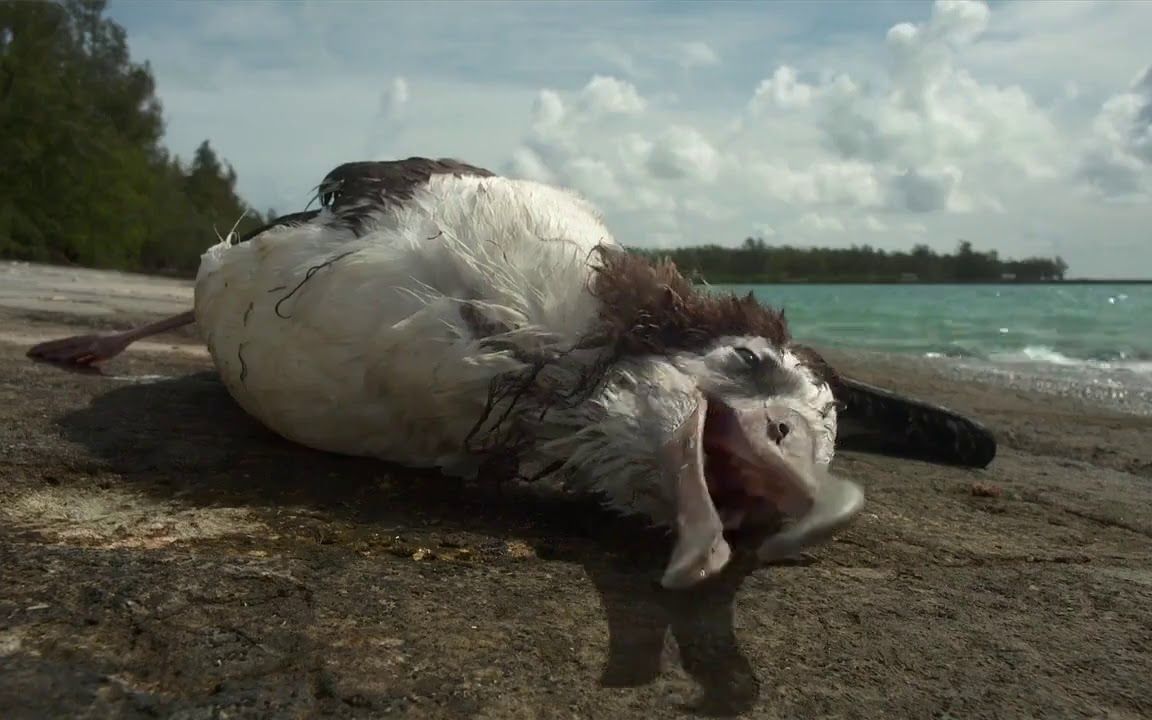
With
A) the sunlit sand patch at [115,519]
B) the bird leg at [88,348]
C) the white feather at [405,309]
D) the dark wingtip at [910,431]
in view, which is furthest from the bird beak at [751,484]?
the bird leg at [88,348]

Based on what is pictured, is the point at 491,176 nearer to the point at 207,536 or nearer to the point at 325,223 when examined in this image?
the point at 325,223

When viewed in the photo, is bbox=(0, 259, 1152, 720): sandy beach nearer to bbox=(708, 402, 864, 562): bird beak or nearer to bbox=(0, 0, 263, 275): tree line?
bbox=(708, 402, 864, 562): bird beak

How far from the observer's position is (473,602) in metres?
2.16

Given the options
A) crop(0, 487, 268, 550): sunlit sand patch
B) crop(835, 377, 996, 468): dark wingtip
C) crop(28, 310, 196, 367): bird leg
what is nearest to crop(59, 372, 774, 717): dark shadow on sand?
crop(0, 487, 268, 550): sunlit sand patch

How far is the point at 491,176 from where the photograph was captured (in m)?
3.71

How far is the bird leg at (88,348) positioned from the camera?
496 cm

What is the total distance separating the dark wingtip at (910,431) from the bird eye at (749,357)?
206 cm

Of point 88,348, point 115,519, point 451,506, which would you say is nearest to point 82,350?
point 88,348

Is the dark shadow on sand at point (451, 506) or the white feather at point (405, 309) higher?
the white feather at point (405, 309)

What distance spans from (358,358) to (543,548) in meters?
0.85

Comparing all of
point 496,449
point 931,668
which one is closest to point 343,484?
point 496,449

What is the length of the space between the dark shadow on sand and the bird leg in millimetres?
1066

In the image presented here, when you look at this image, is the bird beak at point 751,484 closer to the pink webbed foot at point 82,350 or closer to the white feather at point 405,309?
the white feather at point 405,309

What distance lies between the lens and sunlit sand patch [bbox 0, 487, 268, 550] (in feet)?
7.80
